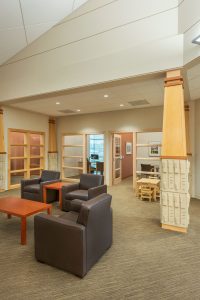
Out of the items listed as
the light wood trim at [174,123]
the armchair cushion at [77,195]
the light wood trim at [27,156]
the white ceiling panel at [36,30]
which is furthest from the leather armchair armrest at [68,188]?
the white ceiling panel at [36,30]

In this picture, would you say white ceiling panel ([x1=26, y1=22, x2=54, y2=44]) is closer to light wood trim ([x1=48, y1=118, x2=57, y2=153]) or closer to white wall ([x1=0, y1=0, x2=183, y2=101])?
white wall ([x1=0, y1=0, x2=183, y2=101])

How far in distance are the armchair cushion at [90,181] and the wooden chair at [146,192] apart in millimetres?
1666

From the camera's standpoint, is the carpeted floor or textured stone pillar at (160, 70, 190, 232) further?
textured stone pillar at (160, 70, 190, 232)

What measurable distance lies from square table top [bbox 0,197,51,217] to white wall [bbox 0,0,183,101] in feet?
9.00

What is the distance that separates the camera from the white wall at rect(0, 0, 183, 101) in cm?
331

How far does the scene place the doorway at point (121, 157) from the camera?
26.1 feet

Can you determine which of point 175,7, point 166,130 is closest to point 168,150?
point 166,130

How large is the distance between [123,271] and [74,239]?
76 centimetres

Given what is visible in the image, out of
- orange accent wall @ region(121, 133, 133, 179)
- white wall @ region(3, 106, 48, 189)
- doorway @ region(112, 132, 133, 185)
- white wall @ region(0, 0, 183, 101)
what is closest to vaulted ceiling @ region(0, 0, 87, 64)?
white wall @ region(0, 0, 183, 101)

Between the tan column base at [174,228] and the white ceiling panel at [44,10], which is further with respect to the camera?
the white ceiling panel at [44,10]

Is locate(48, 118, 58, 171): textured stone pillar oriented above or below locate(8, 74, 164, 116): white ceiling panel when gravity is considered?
below

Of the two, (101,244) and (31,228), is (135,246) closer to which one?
(101,244)

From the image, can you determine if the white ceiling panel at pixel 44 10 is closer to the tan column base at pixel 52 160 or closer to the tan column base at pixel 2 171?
the tan column base at pixel 2 171

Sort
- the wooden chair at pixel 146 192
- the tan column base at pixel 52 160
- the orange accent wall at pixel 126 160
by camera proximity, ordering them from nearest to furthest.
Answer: the wooden chair at pixel 146 192 → the tan column base at pixel 52 160 → the orange accent wall at pixel 126 160
